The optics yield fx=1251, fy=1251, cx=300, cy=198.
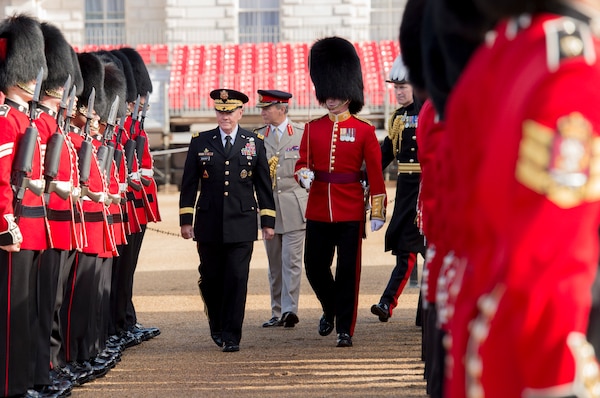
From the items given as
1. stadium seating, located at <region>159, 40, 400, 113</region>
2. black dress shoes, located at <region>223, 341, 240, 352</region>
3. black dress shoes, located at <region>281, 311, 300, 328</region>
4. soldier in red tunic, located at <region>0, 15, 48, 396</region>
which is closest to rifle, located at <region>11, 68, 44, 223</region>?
soldier in red tunic, located at <region>0, 15, 48, 396</region>

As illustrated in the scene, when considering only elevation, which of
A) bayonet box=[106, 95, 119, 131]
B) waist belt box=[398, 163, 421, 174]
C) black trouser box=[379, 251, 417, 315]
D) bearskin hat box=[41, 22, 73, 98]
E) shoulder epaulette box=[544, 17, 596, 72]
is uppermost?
shoulder epaulette box=[544, 17, 596, 72]

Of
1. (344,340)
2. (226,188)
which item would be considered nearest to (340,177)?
(226,188)

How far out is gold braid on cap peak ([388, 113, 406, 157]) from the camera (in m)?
8.39

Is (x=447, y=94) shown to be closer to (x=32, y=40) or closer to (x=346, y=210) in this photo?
(x=32, y=40)

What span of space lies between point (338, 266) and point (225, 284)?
0.69 metres

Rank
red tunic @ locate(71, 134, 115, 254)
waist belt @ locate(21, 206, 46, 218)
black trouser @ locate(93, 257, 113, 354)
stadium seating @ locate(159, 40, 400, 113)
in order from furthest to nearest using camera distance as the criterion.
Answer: stadium seating @ locate(159, 40, 400, 113), black trouser @ locate(93, 257, 113, 354), red tunic @ locate(71, 134, 115, 254), waist belt @ locate(21, 206, 46, 218)

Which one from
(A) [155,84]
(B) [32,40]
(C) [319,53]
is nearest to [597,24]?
(B) [32,40]

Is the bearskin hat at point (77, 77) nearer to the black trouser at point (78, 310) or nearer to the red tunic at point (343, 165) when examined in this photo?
the black trouser at point (78, 310)

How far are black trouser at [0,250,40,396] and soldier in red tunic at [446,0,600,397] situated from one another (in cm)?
354

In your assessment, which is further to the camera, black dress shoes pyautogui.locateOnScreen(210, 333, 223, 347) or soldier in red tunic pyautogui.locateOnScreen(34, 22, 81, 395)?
black dress shoes pyautogui.locateOnScreen(210, 333, 223, 347)

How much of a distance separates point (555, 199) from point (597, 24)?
0.33 meters

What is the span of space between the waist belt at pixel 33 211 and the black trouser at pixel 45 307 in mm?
219

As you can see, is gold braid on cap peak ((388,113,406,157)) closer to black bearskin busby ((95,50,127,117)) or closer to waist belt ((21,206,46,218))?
black bearskin busby ((95,50,127,117))

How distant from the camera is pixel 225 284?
7574 millimetres
